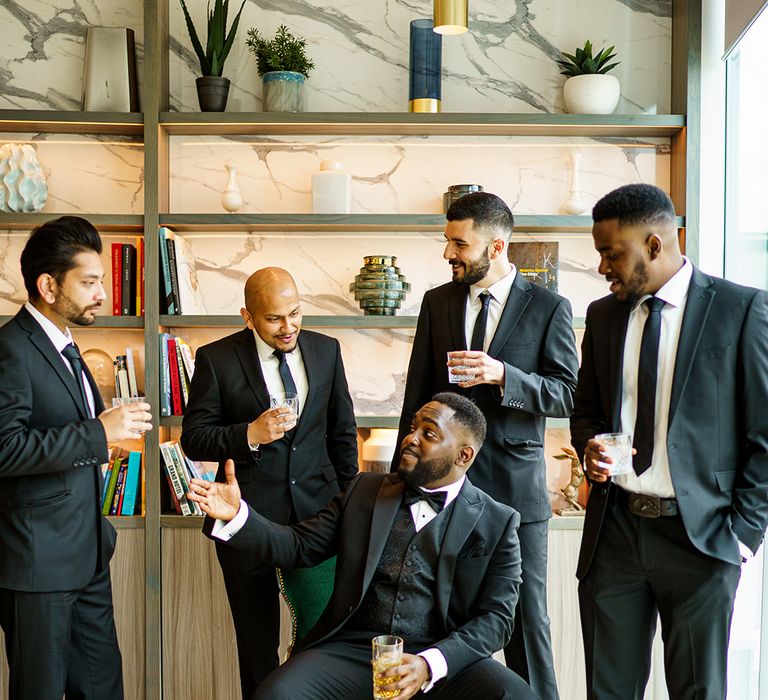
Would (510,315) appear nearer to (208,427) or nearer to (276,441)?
(276,441)

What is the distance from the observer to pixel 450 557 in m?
2.45

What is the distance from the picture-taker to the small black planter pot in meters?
3.82

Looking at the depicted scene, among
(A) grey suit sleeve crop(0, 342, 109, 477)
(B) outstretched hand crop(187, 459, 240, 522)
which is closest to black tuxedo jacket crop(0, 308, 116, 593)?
(A) grey suit sleeve crop(0, 342, 109, 477)

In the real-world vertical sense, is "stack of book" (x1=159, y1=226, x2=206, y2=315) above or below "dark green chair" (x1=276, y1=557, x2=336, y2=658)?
above

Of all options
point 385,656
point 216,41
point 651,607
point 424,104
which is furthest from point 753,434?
point 216,41

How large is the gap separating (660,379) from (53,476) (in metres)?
1.80

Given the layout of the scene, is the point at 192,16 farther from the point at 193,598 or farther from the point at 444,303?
the point at 193,598

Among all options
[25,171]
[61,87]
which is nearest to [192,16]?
[61,87]

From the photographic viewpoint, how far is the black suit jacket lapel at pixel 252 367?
304 cm

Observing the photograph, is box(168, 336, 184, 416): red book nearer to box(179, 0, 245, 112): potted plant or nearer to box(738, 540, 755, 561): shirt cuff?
box(179, 0, 245, 112): potted plant

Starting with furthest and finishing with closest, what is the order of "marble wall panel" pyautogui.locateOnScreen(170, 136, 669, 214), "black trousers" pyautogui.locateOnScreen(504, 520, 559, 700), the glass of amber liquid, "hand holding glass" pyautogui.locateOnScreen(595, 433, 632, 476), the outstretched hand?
1. "marble wall panel" pyautogui.locateOnScreen(170, 136, 669, 214)
2. "black trousers" pyautogui.locateOnScreen(504, 520, 559, 700)
3. the outstretched hand
4. "hand holding glass" pyautogui.locateOnScreen(595, 433, 632, 476)
5. the glass of amber liquid

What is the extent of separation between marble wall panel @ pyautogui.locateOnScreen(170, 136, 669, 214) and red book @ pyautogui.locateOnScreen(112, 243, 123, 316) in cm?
37

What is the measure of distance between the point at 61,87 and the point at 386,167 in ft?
5.03

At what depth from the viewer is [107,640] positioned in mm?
2873
